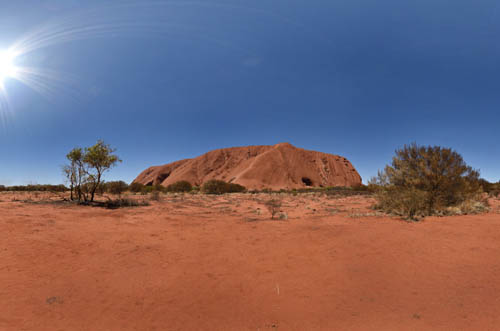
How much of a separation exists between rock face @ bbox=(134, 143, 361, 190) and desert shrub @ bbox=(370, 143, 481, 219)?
44136 millimetres

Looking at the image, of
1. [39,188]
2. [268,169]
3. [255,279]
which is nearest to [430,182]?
[255,279]

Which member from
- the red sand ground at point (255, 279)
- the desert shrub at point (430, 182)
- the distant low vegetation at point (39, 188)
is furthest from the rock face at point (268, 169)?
the red sand ground at point (255, 279)

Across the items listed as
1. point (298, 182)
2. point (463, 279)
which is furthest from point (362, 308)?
point (298, 182)

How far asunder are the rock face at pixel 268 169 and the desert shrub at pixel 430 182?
44.1m

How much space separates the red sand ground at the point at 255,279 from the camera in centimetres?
320

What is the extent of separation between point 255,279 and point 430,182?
10932 mm

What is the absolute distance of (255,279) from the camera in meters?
4.37

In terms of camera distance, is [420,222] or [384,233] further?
[420,222]

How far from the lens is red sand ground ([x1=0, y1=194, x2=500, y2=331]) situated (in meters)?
3.20

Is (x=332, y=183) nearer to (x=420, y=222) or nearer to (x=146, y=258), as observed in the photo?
(x=420, y=222)

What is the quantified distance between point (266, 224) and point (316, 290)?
4.92 m

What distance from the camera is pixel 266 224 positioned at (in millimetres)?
8781

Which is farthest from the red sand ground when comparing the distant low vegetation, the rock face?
the rock face

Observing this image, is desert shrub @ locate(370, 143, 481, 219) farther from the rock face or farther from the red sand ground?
the rock face
